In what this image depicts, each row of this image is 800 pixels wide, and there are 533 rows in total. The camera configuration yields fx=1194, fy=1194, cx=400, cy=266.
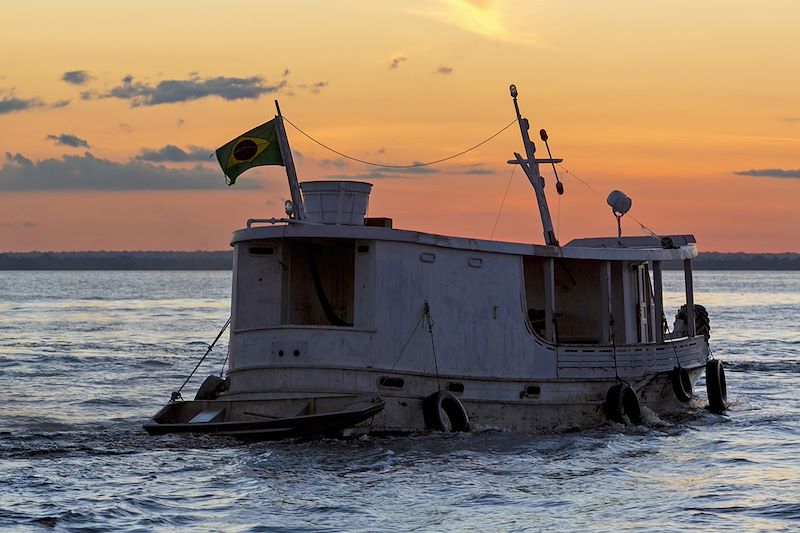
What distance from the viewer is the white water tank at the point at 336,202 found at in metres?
19.9

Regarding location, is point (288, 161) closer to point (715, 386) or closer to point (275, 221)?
point (275, 221)

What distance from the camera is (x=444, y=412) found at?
1916 cm

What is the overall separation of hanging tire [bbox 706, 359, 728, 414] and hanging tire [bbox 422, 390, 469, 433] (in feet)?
30.3

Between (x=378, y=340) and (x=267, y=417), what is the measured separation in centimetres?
213

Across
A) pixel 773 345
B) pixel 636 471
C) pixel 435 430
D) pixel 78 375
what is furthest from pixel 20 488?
pixel 773 345

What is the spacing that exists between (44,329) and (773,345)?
113 feet

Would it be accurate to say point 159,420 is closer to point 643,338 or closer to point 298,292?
point 298,292

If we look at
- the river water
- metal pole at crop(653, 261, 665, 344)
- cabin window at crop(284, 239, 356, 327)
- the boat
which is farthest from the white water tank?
metal pole at crop(653, 261, 665, 344)

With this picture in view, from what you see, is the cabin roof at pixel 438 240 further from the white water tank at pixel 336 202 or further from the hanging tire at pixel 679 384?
the hanging tire at pixel 679 384

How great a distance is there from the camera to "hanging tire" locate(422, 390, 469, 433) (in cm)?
1900

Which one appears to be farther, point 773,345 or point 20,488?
point 773,345

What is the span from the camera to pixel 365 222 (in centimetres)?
2022

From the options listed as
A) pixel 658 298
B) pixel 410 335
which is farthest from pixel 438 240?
pixel 658 298

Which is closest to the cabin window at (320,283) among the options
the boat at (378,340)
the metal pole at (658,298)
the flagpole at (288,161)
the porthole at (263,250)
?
the boat at (378,340)
